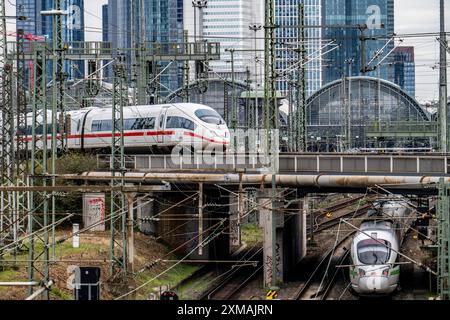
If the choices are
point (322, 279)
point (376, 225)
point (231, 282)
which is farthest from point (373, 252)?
point (231, 282)

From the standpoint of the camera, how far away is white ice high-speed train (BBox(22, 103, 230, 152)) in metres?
48.0

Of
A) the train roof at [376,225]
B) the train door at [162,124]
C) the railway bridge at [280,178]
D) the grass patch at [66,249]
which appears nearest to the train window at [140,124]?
the train door at [162,124]

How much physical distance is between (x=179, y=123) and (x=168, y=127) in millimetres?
668

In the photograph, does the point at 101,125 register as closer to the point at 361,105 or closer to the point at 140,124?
the point at 140,124

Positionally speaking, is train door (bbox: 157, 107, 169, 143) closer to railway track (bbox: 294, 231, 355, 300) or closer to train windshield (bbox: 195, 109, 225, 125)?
train windshield (bbox: 195, 109, 225, 125)

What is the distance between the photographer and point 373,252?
3975 cm

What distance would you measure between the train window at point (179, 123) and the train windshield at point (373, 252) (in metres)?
11.4

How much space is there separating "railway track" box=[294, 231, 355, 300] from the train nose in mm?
1599

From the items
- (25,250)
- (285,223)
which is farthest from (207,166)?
(25,250)

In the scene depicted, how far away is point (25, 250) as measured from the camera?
3862 cm
